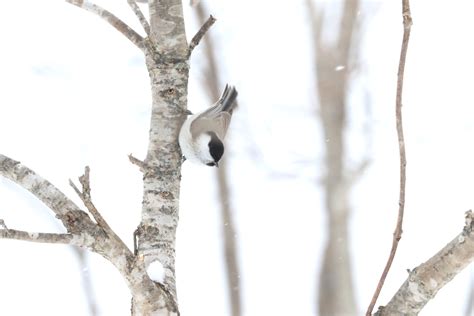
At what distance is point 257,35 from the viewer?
6426 millimetres

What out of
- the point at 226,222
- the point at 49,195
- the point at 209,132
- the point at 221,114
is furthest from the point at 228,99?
the point at 49,195

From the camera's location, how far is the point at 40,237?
1337 millimetres

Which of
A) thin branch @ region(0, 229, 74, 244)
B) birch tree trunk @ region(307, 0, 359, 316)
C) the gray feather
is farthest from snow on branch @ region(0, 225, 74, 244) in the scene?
birch tree trunk @ region(307, 0, 359, 316)

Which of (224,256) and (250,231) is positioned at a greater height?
(250,231)

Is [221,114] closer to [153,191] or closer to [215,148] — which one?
[215,148]

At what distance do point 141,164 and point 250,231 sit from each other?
364 centimetres

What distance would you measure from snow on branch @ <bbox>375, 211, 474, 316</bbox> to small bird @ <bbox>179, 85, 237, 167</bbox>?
749 mm

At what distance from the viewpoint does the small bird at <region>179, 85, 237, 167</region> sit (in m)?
1.99

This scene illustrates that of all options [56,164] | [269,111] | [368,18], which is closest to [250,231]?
[269,111]

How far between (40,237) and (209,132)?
133cm

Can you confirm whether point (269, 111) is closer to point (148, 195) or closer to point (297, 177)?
point (297, 177)

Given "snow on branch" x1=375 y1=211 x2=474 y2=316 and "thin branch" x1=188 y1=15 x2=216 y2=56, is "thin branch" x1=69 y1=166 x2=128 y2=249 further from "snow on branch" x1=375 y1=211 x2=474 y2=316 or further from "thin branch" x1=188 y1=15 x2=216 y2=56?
"thin branch" x1=188 y1=15 x2=216 y2=56

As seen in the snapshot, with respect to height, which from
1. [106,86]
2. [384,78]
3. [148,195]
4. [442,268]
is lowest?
[442,268]

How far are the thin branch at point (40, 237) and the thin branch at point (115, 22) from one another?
706 mm
